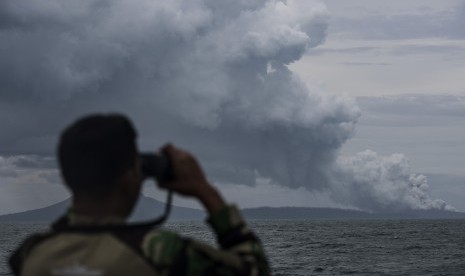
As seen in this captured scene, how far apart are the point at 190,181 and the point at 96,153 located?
0.39m

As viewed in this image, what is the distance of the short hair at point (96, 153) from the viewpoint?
3191 millimetres

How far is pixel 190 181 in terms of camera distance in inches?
133

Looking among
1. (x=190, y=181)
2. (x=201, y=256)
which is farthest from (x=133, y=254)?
(x=190, y=181)

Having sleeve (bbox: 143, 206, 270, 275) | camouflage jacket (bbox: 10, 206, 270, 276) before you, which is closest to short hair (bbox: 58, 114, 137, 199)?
camouflage jacket (bbox: 10, 206, 270, 276)

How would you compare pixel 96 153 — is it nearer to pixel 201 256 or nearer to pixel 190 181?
pixel 190 181

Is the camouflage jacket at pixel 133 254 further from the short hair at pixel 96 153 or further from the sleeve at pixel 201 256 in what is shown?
the short hair at pixel 96 153

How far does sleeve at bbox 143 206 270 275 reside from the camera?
3.22 metres

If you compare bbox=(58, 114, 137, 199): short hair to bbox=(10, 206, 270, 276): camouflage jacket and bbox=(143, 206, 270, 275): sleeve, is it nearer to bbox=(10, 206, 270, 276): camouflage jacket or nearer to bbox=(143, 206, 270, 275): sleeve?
bbox=(10, 206, 270, 276): camouflage jacket

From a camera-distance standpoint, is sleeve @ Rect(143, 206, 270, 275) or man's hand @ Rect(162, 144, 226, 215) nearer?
sleeve @ Rect(143, 206, 270, 275)

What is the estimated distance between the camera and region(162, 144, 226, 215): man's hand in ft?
11.0

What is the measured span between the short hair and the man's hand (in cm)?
17

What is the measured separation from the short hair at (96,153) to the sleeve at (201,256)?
0.85ft

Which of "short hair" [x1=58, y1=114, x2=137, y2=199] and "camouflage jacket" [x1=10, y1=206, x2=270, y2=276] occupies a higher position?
"short hair" [x1=58, y1=114, x2=137, y2=199]

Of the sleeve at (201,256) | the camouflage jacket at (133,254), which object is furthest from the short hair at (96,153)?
the sleeve at (201,256)
